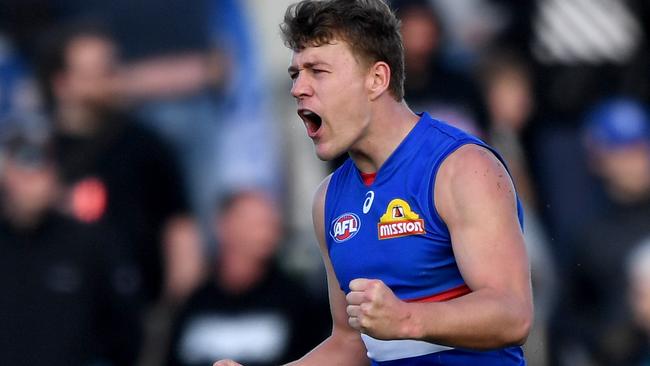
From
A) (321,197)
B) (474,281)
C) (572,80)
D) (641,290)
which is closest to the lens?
(474,281)

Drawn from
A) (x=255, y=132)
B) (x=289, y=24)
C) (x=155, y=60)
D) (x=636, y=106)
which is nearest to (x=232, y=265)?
(x=255, y=132)

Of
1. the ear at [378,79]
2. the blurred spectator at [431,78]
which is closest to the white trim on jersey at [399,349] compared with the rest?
the ear at [378,79]

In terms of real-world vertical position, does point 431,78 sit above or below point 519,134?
above

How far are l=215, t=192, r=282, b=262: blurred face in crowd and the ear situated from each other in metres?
4.03

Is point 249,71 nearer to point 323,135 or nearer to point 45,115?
point 45,115

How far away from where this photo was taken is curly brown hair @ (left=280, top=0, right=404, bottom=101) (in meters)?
4.79

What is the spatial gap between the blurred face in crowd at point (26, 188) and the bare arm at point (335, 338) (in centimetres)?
402

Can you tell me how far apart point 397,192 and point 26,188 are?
15.9ft

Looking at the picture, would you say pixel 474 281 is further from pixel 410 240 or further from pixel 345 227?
pixel 345 227

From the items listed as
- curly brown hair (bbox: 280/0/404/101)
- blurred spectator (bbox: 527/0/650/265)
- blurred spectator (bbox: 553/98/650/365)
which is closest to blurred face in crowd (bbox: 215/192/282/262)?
blurred spectator (bbox: 527/0/650/265)

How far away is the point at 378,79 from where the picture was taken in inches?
191

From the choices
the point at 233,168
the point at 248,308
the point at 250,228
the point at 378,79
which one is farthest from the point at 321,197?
the point at 233,168

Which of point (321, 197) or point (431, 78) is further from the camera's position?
point (431, 78)

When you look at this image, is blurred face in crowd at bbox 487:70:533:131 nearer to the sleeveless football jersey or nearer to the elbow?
the sleeveless football jersey
